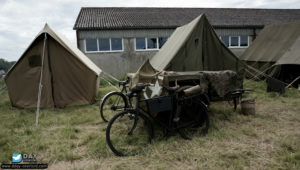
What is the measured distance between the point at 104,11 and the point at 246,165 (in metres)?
16.0

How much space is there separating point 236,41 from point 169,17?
5.67 m

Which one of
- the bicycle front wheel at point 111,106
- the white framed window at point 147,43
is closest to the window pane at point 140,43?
the white framed window at point 147,43

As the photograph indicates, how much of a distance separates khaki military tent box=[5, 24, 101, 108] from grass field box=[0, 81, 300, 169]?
44.5 inches

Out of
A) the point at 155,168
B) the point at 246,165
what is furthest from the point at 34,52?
the point at 246,165

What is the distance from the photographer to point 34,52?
233 inches

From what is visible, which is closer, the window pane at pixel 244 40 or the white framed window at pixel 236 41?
the white framed window at pixel 236 41

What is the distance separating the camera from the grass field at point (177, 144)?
8.76 ft

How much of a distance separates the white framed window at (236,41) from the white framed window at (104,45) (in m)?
7.99

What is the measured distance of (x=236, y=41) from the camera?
1528 centimetres

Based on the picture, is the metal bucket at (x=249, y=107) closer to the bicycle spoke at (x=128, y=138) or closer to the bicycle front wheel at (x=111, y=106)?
the bicycle spoke at (x=128, y=138)

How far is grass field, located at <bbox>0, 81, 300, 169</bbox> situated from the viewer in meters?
2.67

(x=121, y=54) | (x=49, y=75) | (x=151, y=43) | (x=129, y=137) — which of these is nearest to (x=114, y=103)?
(x=129, y=137)

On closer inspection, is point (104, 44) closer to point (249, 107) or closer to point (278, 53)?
point (278, 53)

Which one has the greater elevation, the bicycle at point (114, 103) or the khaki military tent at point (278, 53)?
the khaki military tent at point (278, 53)
